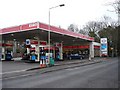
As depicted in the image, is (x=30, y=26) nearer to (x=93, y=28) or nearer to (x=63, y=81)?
(x=63, y=81)

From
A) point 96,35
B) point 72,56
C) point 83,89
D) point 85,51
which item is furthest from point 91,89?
point 96,35

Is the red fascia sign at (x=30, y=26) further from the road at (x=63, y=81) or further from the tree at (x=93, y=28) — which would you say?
the tree at (x=93, y=28)

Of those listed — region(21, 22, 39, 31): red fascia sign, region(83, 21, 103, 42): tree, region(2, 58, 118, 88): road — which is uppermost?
region(83, 21, 103, 42): tree

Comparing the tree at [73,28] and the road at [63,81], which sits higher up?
the tree at [73,28]

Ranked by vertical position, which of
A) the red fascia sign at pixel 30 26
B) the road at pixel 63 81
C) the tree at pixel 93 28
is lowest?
the road at pixel 63 81

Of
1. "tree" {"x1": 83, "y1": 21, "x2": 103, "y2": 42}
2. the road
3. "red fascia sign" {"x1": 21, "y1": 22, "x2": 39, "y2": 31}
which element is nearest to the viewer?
the road

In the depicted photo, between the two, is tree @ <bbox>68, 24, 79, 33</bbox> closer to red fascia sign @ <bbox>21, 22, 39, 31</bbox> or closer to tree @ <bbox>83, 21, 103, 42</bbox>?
tree @ <bbox>83, 21, 103, 42</bbox>

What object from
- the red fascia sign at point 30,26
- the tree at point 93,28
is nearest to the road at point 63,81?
the red fascia sign at point 30,26

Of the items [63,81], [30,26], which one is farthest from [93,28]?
[63,81]

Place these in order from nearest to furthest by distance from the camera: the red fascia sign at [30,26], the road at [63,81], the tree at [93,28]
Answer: the road at [63,81]
the red fascia sign at [30,26]
the tree at [93,28]

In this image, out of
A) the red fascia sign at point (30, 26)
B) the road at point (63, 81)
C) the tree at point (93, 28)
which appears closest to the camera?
the road at point (63, 81)

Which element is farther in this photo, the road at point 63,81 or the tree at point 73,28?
the tree at point 73,28

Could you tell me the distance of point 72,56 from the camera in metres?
58.9

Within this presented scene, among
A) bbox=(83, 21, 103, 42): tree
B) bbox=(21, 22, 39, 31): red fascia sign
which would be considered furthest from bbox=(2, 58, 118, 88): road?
bbox=(83, 21, 103, 42): tree
